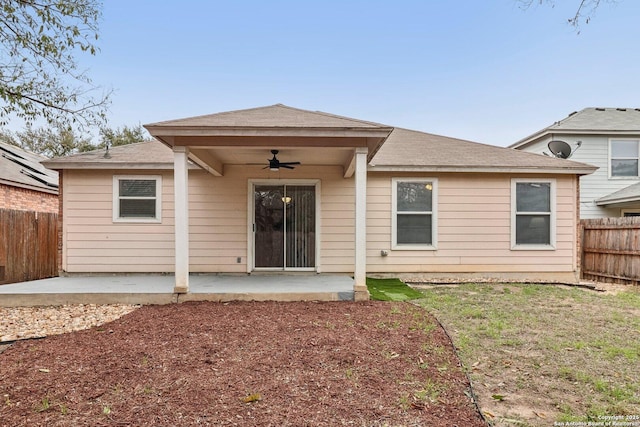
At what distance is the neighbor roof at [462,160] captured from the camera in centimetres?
780

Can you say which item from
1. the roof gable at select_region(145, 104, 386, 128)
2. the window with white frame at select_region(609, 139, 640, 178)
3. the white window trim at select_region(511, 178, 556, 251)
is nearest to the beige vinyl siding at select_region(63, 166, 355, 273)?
the roof gable at select_region(145, 104, 386, 128)

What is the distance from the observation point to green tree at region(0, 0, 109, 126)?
533cm

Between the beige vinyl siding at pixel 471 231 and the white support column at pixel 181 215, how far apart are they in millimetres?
3955

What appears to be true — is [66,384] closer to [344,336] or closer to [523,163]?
[344,336]

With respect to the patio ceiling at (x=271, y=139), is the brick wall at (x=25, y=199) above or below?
below

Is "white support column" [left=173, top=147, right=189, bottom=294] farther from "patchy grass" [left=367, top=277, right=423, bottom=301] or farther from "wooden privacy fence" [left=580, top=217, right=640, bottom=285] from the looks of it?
"wooden privacy fence" [left=580, top=217, right=640, bottom=285]

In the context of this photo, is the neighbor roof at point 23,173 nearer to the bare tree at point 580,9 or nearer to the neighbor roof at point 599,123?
the bare tree at point 580,9

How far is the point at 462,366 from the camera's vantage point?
321 centimetres

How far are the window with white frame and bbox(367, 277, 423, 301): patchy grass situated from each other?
31.2 feet

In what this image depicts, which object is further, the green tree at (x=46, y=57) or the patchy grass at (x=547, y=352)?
the green tree at (x=46, y=57)

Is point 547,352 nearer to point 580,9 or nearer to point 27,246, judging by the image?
point 580,9

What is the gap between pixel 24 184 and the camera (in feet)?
33.7

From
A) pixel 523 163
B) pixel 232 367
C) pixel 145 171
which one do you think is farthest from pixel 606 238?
pixel 145 171

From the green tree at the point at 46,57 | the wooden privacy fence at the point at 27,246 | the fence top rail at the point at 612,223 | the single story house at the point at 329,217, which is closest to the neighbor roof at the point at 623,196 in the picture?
the fence top rail at the point at 612,223
